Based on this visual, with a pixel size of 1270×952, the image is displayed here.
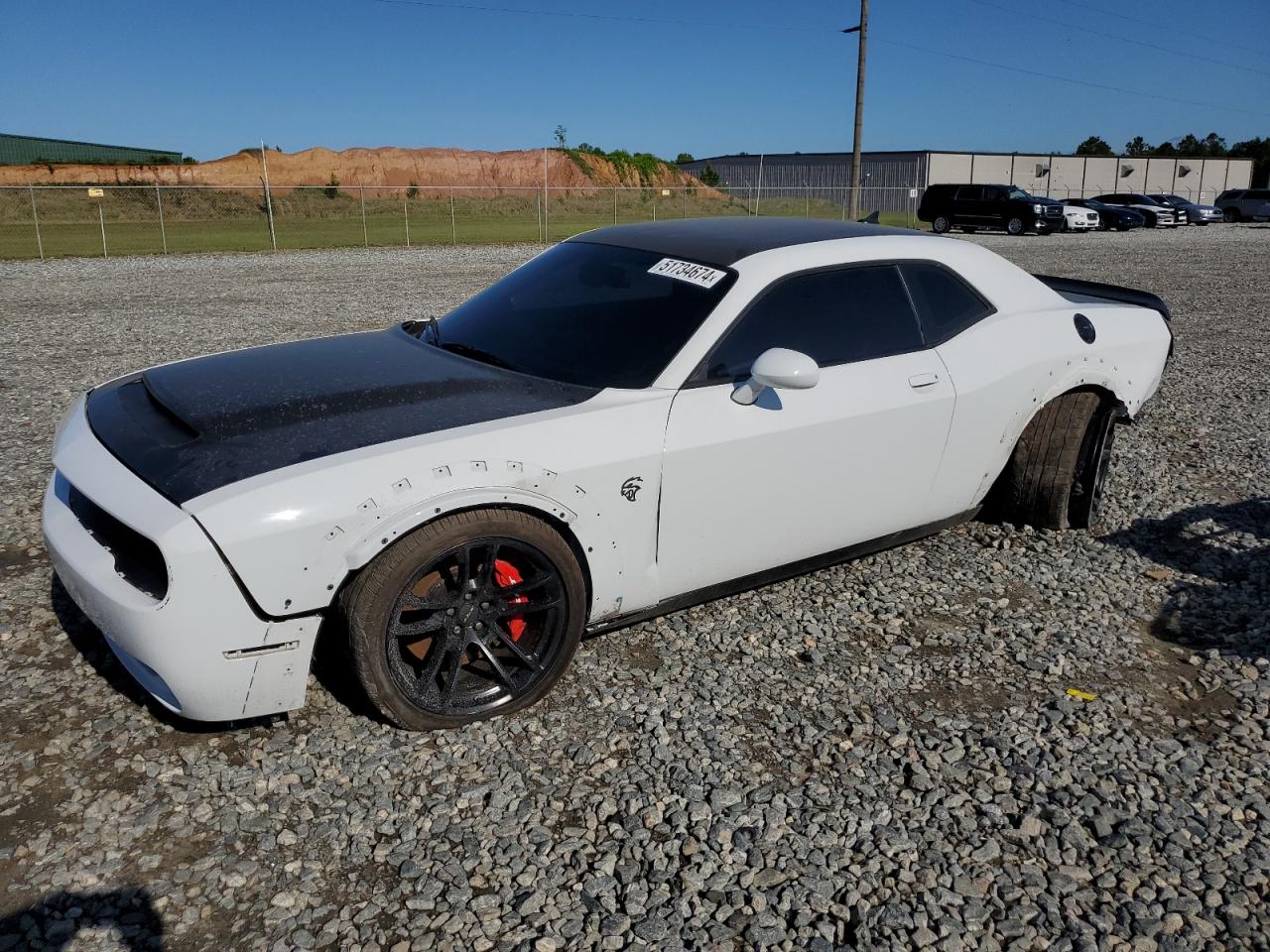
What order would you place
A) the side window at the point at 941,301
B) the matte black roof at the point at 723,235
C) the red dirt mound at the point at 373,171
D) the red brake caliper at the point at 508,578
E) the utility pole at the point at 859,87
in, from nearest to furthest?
the red brake caliper at the point at 508,578, the matte black roof at the point at 723,235, the side window at the point at 941,301, the utility pole at the point at 859,87, the red dirt mound at the point at 373,171

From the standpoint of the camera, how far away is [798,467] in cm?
347

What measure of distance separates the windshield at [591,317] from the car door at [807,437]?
0.62ft

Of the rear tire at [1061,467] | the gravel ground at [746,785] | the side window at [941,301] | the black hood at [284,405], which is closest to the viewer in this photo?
the gravel ground at [746,785]

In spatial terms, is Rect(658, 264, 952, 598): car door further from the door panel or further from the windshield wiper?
the windshield wiper

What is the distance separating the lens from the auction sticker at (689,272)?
11.7 ft

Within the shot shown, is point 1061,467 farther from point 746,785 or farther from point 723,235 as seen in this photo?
point 746,785

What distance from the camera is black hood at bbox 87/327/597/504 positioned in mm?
2756

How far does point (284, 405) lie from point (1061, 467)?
3428mm

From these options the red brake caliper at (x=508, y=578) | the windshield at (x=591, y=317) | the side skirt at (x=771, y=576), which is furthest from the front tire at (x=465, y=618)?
the windshield at (x=591, y=317)

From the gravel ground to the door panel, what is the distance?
0.39 m

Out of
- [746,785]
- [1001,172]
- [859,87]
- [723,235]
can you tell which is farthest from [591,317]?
[1001,172]

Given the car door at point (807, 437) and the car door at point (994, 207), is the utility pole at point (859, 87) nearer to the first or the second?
the car door at point (994, 207)

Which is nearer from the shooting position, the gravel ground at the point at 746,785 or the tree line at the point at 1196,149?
the gravel ground at the point at 746,785

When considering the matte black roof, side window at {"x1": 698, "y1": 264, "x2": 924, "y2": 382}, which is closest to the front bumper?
side window at {"x1": 698, "y1": 264, "x2": 924, "y2": 382}
